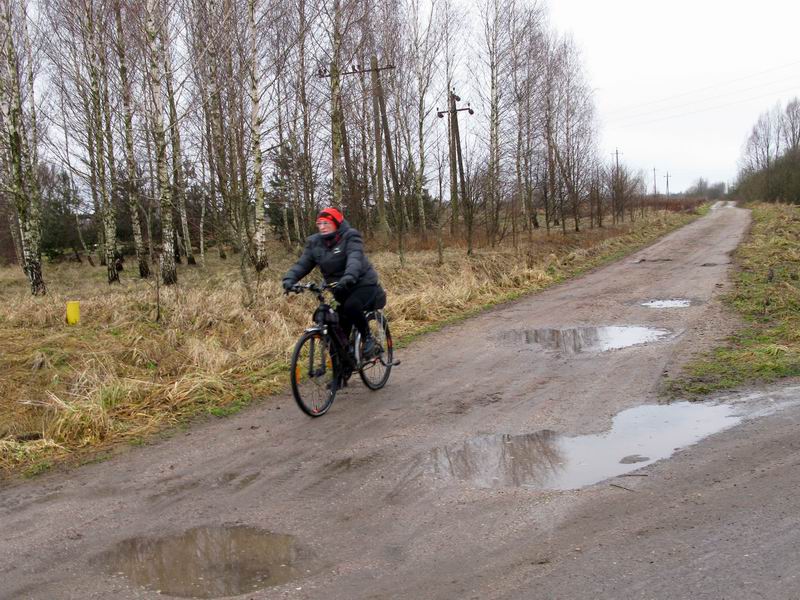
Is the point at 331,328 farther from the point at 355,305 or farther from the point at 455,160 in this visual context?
the point at 455,160

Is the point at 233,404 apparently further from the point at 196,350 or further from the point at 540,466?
the point at 540,466

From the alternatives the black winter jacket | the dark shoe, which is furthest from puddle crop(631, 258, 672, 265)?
the black winter jacket

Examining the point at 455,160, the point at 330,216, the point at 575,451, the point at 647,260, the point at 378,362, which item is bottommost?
the point at 575,451

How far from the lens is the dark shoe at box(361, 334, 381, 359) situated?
21.0 ft

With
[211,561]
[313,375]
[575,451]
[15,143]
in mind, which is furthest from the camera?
[15,143]

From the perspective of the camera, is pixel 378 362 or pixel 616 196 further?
pixel 616 196

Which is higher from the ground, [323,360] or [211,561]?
[323,360]

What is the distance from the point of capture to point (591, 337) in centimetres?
892

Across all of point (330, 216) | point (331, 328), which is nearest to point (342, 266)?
point (330, 216)

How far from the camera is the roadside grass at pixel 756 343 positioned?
19.9 feet

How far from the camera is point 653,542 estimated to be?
3143 mm

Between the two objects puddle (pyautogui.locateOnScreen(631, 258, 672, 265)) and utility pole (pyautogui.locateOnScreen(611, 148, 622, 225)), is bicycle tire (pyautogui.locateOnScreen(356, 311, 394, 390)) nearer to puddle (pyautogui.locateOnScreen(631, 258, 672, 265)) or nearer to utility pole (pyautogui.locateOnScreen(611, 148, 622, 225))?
puddle (pyautogui.locateOnScreen(631, 258, 672, 265))

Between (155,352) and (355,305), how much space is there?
3.82 meters

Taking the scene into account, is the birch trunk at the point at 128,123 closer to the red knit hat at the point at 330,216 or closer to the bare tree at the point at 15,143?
the bare tree at the point at 15,143
